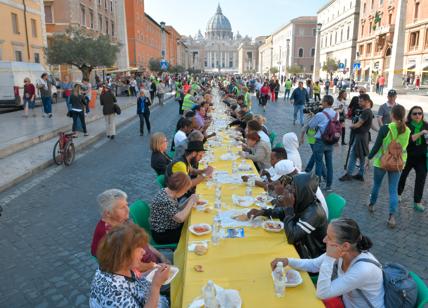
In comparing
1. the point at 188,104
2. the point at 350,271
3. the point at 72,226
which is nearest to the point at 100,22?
the point at 188,104

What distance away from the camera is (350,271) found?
2.51 m

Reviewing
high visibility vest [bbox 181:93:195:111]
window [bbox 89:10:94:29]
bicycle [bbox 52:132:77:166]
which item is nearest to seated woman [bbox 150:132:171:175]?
bicycle [bbox 52:132:77:166]

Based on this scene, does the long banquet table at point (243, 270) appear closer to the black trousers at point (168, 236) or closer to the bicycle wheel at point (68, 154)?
the black trousers at point (168, 236)

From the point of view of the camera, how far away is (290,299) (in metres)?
2.45

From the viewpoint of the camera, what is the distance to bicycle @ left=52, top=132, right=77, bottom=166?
351 inches

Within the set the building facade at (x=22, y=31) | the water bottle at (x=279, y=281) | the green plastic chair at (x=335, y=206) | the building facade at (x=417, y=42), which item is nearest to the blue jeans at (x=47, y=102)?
the building facade at (x=22, y=31)

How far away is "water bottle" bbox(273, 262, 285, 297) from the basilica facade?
148605 millimetres

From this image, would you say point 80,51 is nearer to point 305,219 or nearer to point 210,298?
point 305,219

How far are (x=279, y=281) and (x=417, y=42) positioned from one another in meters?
45.9

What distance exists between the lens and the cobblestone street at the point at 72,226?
398cm

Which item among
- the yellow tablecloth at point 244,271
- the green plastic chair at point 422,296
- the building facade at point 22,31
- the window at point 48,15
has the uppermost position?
the window at point 48,15

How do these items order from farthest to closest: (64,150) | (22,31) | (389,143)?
(22,31) → (64,150) → (389,143)

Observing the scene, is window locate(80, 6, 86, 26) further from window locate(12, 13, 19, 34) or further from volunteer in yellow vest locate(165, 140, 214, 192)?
volunteer in yellow vest locate(165, 140, 214, 192)

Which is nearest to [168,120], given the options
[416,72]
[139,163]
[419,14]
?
[139,163]
